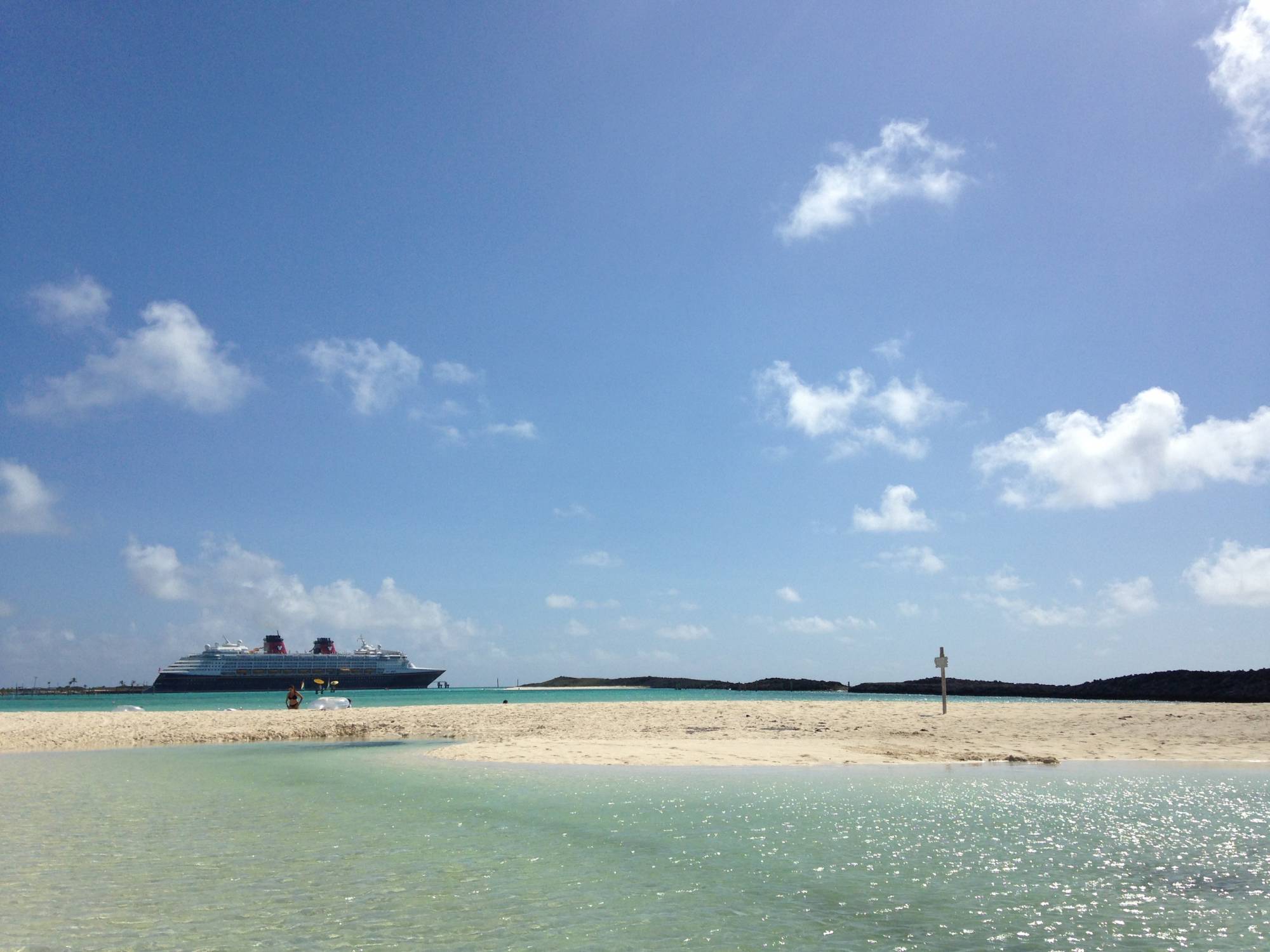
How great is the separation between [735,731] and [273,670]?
Result: 143 meters

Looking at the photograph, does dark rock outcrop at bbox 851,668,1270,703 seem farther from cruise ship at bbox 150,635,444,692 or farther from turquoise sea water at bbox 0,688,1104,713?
cruise ship at bbox 150,635,444,692

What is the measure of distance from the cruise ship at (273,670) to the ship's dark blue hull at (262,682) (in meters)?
0.11

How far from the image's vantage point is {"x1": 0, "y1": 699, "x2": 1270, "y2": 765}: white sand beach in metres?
22.4

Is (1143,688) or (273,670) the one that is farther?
(273,670)

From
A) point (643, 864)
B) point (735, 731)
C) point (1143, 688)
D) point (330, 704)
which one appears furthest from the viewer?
point (1143, 688)

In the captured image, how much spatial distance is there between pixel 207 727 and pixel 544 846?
26321 millimetres

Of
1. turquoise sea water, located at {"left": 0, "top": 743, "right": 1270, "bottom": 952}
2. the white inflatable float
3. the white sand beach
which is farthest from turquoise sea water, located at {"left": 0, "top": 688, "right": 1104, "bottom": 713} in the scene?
turquoise sea water, located at {"left": 0, "top": 743, "right": 1270, "bottom": 952}

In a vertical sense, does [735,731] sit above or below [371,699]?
above

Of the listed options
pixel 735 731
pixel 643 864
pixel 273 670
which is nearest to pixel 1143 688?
pixel 735 731

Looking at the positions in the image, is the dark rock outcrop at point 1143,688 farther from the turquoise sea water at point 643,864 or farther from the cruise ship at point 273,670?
the cruise ship at point 273,670

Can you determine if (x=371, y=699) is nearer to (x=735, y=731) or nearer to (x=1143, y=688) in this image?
(x=735, y=731)

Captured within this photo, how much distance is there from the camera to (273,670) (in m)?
150

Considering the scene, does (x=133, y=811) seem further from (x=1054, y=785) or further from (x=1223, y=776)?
(x=1223, y=776)

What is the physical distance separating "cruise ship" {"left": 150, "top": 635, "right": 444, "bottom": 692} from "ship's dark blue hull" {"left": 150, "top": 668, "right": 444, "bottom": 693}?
11 cm
